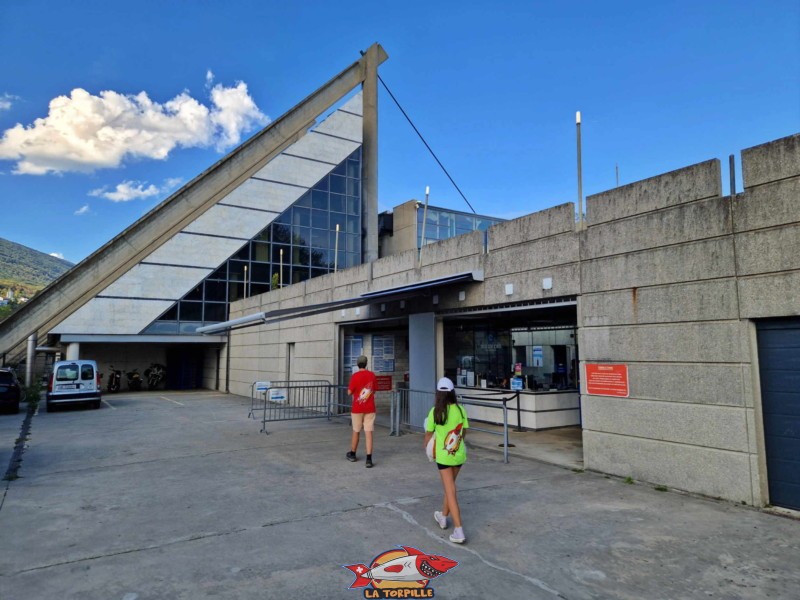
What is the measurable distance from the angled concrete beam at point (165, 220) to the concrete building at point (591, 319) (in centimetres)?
11

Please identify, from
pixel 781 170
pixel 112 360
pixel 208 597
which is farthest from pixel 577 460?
pixel 112 360

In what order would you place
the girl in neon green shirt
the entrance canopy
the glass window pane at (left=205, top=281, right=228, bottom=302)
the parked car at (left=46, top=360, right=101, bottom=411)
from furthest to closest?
the glass window pane at (left=205, top=281, right=228, bottom=302)
the parked car at (left=46, top=360, right=101, bottom=411)
the entrance canopy
the girl in neon green shirt

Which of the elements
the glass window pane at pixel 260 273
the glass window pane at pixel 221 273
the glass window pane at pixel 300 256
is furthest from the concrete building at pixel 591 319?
the glass window pane at pixel 300 256

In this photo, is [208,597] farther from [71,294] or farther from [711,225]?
[71,294]

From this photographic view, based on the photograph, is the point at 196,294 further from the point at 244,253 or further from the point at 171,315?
the point at 244,253

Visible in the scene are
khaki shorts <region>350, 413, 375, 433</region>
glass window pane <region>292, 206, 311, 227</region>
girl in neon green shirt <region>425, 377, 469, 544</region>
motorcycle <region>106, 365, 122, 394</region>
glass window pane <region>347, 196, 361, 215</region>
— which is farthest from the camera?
glass window pane <region>347, 196, 361, 215</region>

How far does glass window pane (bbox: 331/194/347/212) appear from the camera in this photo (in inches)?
1256

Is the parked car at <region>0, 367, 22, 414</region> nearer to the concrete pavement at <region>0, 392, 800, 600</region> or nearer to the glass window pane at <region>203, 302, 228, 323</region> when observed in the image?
the concrete pavement at <region>0, 392, 800, 600</region>

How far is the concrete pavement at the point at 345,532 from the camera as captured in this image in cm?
396

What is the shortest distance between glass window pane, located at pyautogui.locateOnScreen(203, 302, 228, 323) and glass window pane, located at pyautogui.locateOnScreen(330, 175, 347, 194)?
1011 cm

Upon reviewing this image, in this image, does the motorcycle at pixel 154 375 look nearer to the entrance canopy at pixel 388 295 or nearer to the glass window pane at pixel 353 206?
the glass window pane at pixel 353 206

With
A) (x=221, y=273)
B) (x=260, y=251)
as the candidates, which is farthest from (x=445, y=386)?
(x=260, y=251)

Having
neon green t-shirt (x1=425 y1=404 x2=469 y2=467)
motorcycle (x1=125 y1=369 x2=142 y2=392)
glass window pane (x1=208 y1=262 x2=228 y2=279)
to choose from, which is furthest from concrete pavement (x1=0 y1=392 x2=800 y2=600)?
motorcycle (x1=125 y1=369 x2=142 y2=392)

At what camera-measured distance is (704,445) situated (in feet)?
20.5
